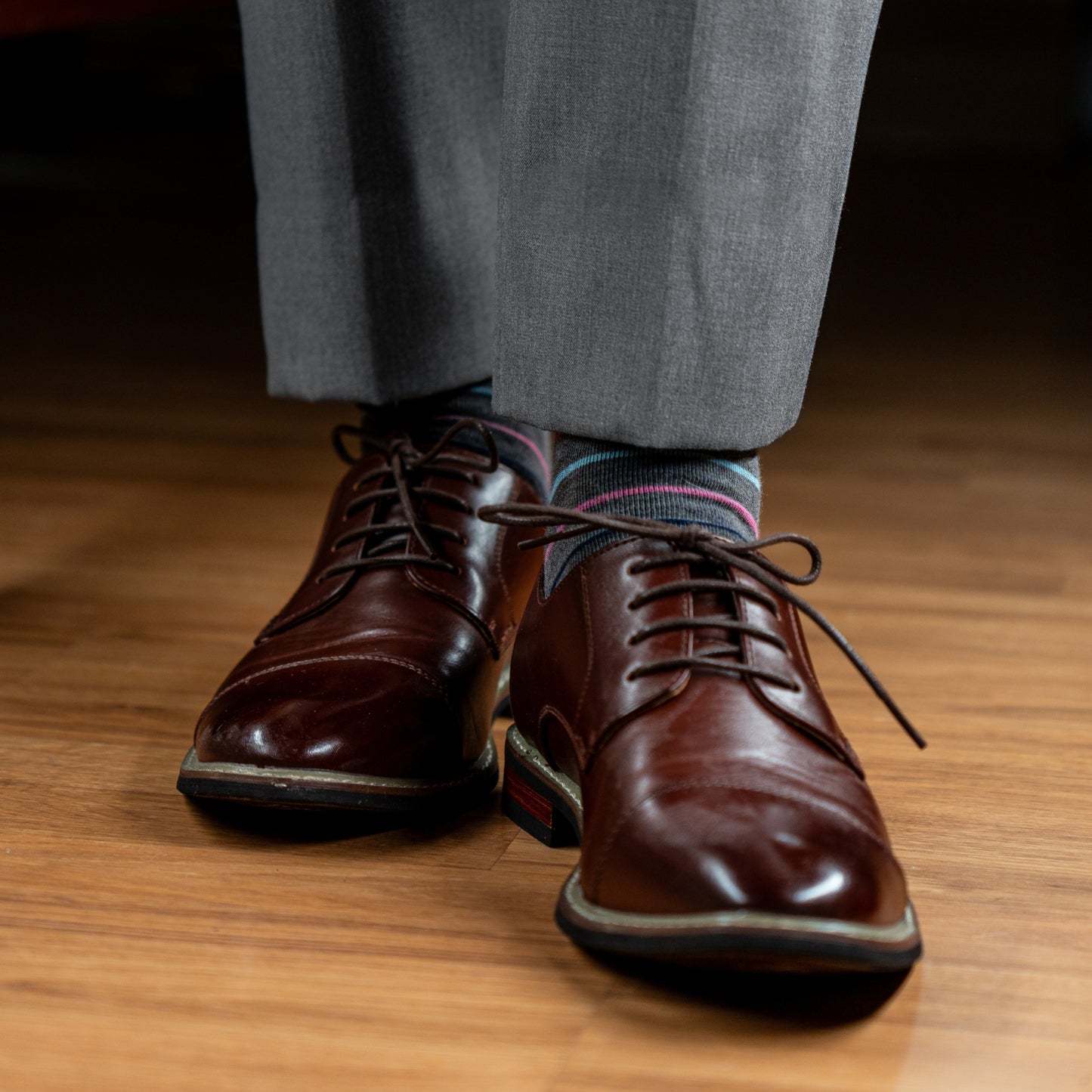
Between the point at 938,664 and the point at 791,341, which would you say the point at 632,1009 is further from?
the point at 938,664

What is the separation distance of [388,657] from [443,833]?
83 millimetres

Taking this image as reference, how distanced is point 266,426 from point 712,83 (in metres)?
0.93

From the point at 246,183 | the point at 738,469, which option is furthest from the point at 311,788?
the point at 246,183

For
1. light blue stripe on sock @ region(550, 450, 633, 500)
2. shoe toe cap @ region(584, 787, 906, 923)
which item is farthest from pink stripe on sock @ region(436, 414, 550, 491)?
shoe toe cap @ region(584, 787, 906, 923)

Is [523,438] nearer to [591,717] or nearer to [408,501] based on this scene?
[408,501]

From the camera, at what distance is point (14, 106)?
4547 millimetres

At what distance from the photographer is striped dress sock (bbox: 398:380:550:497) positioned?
0.75 metres

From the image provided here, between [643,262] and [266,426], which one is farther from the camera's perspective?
[266,426]

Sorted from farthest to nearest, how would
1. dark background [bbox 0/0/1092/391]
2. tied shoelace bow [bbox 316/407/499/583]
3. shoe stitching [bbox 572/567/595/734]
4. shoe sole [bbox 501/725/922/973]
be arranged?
1. dark background [bbox 0/0/1092/391]
2. tied shoelace bow [bbox 316/407/499/583]
3. shoe stitching [bbox 572/567/595/734]
4. shoe sole [bbox 501/725/922/973]

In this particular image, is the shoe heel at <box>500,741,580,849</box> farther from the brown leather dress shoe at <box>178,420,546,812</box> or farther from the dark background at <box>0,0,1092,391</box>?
the dark background at <box>0,0,1092,391</box>

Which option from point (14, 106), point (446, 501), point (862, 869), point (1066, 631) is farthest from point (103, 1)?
point (14, 106)

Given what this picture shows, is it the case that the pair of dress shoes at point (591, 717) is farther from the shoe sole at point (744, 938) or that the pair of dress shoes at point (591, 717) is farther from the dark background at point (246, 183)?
the dark background at point (246, 183)

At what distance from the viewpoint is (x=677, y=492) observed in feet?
1.92

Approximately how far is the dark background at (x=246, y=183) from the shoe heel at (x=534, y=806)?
2.27 ft
